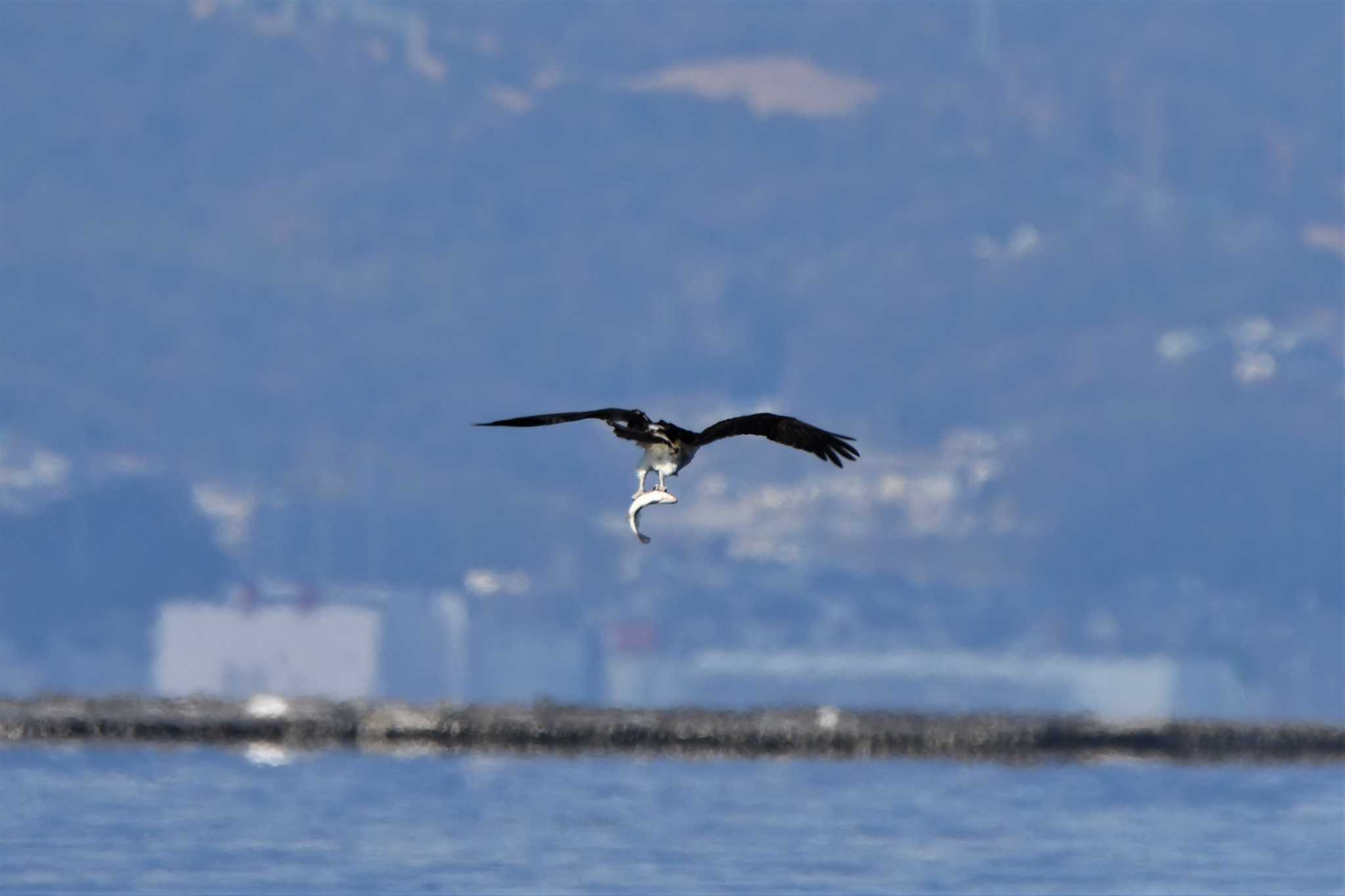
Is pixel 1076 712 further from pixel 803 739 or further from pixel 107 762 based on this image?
pixel 107 762

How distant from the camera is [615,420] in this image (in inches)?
939

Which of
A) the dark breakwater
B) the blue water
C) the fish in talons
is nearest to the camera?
the fish in talons

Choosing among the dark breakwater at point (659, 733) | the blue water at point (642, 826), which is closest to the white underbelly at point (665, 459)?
the blue water at point (642, 826)

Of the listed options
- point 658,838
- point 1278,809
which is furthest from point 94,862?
point 1278,809

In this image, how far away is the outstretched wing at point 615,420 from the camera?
23438 mm

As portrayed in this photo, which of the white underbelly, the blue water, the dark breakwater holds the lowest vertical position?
the blue water

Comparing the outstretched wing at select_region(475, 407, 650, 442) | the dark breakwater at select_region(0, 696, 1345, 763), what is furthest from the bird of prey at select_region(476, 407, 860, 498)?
the dark breakwater at select_region(0, 696, 1345, 763)

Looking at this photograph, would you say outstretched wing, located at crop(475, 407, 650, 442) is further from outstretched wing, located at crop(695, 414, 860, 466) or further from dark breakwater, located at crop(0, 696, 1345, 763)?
dark breakwater, located at crop(0, 696, 1345, 763)

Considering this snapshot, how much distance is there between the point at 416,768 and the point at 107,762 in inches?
354

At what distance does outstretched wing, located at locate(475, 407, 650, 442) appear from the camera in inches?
923

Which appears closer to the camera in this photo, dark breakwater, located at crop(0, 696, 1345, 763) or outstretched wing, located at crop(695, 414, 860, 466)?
outstretched wing, located at crop(695, 414, 860, 466)

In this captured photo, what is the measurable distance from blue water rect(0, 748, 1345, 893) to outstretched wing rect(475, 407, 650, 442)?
23790 millimetres

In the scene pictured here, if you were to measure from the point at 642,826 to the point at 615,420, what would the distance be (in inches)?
1442

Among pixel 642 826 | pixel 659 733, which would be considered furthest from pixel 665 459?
pixel 659 733
